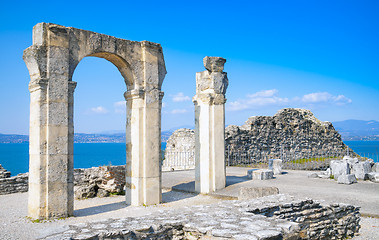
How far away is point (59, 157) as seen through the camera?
7609mm

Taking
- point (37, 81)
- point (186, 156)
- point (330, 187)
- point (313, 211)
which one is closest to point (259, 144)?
point (186, 156)

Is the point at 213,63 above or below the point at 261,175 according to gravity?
above

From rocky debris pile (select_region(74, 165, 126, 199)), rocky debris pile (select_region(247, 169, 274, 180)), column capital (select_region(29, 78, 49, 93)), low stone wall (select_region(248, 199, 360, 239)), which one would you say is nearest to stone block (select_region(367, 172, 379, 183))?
rocky debris pile (select_region(247, 169, 274, 180))

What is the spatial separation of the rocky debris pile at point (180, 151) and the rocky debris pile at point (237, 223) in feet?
46.6

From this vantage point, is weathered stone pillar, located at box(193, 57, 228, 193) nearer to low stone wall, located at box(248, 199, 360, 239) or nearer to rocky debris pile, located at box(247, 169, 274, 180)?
rocky debris pile, located at box(247, 169, 274, 180)

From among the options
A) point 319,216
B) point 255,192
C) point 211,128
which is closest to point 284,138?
point 211,128

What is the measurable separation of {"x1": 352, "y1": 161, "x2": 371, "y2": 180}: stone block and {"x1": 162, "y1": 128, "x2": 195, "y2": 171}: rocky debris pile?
10.1 metres

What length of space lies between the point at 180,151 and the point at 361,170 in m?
11.9

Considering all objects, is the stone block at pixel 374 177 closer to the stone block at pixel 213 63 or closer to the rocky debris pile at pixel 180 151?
the stone block at pixel 213 63

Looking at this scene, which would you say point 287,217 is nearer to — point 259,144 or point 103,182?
point 103,182

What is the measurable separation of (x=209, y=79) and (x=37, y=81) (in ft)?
18.0

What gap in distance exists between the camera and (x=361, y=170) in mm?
13188

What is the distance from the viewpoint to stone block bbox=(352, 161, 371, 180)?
42.8 feet

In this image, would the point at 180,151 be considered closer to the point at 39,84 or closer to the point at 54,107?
the point at 54,107
